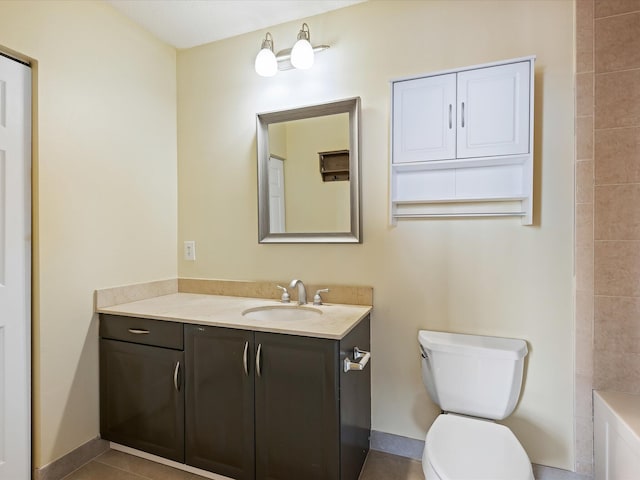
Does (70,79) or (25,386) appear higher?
(70,79)

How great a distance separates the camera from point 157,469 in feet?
5.68

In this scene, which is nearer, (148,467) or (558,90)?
(558,90)

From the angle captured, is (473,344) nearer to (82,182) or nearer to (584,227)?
(584,227)

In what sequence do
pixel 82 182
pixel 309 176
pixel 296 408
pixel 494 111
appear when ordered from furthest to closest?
pixel 309 176
pixel 82 182
pixel 494 111
pixel 296 408

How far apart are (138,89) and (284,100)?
0.91 metres

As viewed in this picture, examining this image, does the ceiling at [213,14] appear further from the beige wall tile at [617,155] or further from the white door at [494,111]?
the beige wall tile at [617,155]

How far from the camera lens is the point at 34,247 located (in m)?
1.58

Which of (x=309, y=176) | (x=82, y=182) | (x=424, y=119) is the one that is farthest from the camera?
(x=309, y=176)

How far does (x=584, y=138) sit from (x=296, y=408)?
5.70 feet

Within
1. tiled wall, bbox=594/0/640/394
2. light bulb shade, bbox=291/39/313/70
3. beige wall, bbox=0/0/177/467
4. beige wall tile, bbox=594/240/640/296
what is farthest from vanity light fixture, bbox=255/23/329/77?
beige wall tile, bbox=594/240/640/296

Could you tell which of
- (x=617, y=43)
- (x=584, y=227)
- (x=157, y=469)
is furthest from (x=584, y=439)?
(x=157, y=469)

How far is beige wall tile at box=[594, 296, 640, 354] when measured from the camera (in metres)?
1.46

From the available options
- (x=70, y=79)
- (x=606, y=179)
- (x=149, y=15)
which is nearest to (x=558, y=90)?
(x=606, y=179)

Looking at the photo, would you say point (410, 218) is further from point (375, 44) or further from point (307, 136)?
point (375, 44)
